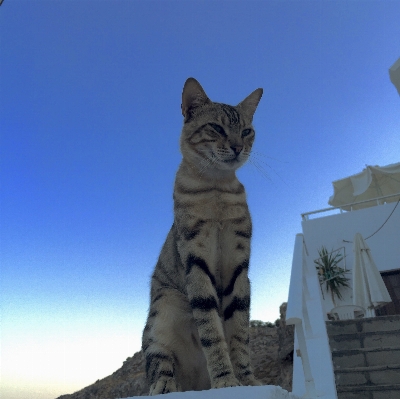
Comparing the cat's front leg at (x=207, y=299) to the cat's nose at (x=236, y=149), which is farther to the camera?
the cat's nose at (x=236, y=149)

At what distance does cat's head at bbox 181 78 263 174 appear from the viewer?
2.28m

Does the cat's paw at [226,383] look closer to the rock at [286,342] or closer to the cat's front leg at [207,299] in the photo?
the cat's front leg at [207,299]

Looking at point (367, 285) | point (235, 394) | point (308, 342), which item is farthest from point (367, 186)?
point (235, 394)

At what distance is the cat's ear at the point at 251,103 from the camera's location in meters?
2.69

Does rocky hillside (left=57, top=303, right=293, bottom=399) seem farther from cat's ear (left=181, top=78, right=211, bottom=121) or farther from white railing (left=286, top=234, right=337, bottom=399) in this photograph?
cat's ear (left=181, top=78, right=211, bottom=121)

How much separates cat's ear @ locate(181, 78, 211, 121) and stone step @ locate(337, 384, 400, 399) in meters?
3.64

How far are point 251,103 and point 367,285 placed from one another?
6.64 meters

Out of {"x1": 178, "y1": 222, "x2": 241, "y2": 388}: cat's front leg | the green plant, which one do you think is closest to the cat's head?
{"x1": 178, "y1": 222, "x2": 241, "y2": 388}: cat's front leg

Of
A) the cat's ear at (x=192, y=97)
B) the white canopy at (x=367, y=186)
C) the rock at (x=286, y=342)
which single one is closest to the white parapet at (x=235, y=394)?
the cat's ear at (x=192, y=97)

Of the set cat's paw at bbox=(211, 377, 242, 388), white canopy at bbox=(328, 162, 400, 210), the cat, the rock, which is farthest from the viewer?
white canopy at bbox=(328, 162, 400, 210)

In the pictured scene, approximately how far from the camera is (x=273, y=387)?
1.39 metres

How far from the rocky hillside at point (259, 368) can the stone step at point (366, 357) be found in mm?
2267

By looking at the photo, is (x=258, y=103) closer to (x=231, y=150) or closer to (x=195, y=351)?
(x=231, y=150)

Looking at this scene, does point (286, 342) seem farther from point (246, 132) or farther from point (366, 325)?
point (246, 132)
